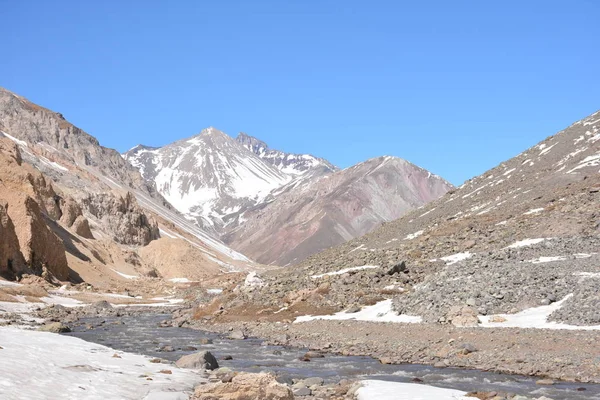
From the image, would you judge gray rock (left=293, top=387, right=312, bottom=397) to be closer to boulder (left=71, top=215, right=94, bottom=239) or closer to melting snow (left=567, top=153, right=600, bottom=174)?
melting snow (left=567, top=153, right=600, bottom=174)

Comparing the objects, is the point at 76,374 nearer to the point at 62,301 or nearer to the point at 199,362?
the point at 199,362

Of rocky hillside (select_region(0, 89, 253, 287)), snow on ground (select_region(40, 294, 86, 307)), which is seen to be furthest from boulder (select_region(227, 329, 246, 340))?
rocky hillside (select_region(0, 89, 253, 287))

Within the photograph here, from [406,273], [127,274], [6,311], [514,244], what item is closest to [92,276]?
[127,274]

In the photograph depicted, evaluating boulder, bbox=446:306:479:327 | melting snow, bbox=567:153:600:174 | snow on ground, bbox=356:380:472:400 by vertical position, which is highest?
melting snow, bbox=567:153:600:174

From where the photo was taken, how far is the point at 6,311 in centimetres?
4453

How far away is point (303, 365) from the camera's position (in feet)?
87.2

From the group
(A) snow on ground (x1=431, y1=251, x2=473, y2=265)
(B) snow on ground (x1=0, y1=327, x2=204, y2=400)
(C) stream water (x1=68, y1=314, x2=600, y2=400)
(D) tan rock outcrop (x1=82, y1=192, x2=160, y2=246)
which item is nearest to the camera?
(B) snow on ground (x1=0, y1=327, x2=204, y2=400)

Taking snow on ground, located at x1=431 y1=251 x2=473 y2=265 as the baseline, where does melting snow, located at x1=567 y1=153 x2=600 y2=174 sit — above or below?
above

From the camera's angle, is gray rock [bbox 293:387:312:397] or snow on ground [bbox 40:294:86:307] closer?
gray rock [bbox 293:387:312:397]

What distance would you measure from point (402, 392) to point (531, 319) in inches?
529

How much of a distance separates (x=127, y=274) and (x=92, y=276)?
686 inches

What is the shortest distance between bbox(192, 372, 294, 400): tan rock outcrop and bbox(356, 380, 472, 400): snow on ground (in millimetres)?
2814

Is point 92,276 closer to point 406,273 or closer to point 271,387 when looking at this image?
point 406,273

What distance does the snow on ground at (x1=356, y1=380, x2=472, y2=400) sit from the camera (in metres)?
16.9
